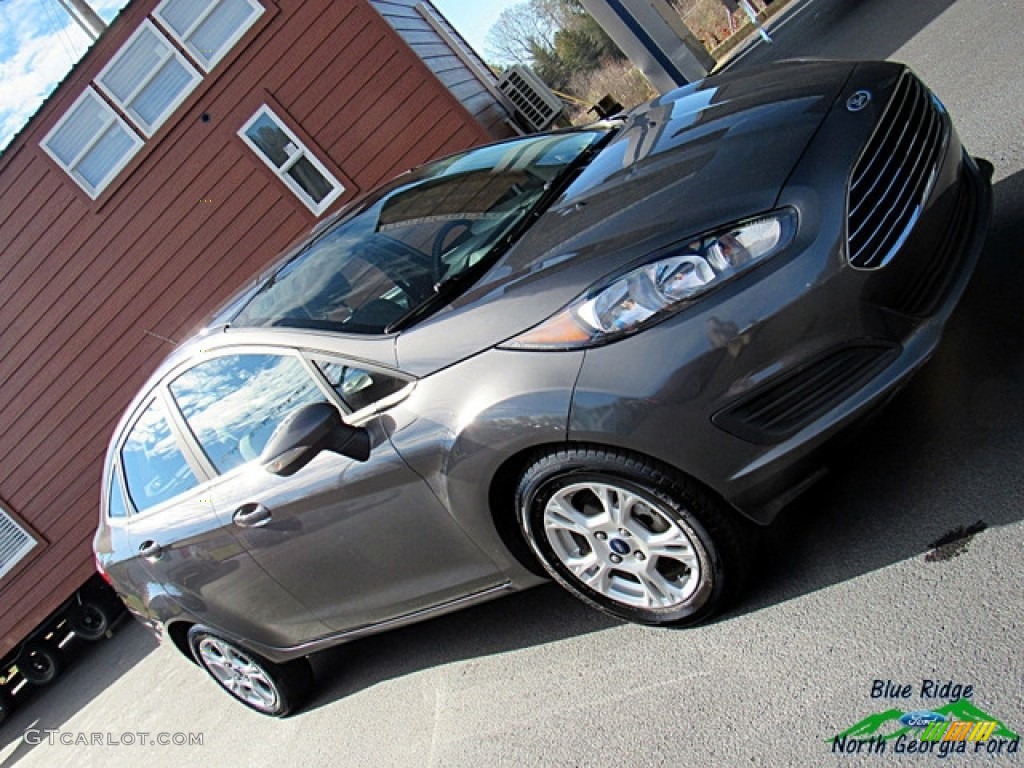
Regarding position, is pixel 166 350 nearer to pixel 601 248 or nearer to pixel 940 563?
pixel 601 248

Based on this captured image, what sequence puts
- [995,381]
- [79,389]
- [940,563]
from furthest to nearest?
[79,389] < [995,381] < [940,563]

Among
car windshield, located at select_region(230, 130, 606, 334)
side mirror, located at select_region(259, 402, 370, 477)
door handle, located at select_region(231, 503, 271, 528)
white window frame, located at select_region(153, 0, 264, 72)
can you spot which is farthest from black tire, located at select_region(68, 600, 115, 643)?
side mirror, located at select_region(259, 402, 370, 477)

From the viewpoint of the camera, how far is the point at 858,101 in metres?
3.32

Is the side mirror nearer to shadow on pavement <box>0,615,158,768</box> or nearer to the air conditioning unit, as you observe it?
shadow on pavement <box>0,615,158,768</box>

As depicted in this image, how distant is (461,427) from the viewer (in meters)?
3.22

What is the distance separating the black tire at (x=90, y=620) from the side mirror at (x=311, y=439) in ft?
22.5

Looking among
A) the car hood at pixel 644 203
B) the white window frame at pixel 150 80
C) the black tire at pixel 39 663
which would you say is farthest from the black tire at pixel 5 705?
the car hood at pixel 644 203

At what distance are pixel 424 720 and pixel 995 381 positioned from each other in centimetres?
263

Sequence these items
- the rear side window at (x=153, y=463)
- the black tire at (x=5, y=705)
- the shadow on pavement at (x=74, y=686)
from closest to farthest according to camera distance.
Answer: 1. the rear side window at (x=153, y=463)
2. the shadow on pavement at (x=74, y=686)
3. the black tire at (x=5, y=705)

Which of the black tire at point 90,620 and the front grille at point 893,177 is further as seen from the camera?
the black tire at point 90,620

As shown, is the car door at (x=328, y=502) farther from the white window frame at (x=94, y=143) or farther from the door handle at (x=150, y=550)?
the white window frame at (x=94, y=143)

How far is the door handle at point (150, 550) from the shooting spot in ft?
15.2

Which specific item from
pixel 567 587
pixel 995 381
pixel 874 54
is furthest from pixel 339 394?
pixel 874 54

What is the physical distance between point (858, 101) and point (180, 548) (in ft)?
11.3
